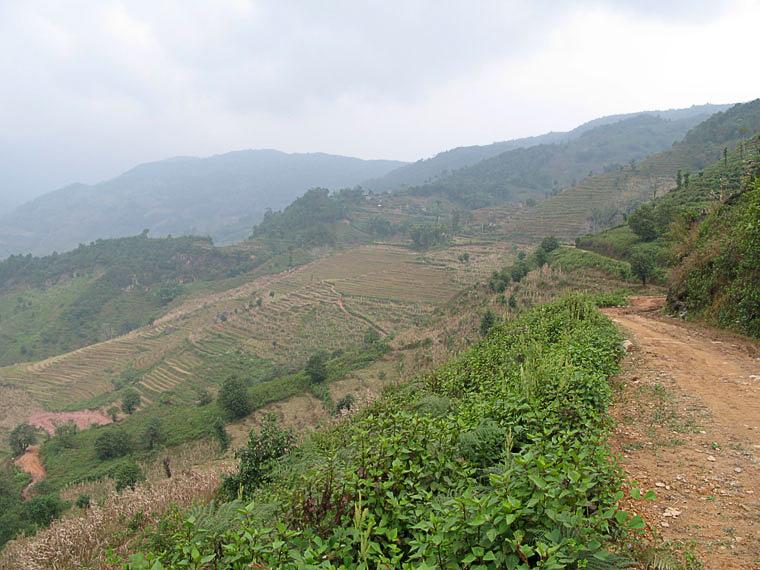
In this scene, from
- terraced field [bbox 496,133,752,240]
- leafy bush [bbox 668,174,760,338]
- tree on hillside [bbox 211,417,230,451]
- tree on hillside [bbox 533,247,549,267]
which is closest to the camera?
leafy bush [bbox 668,174,760,338]

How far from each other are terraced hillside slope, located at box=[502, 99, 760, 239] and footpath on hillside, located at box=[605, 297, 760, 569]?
213ft

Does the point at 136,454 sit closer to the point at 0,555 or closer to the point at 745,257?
the point at 0,555

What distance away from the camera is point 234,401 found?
22.9 m

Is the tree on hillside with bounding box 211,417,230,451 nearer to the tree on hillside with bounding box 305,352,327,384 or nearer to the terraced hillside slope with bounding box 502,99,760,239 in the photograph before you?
the tree on hillside with bounding box 305,352,327,384

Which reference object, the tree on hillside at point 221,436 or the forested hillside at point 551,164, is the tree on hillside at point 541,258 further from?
the forested hillside at point 551,164

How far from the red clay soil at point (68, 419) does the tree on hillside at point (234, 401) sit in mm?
14117

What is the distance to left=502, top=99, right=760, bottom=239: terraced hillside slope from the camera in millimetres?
68438

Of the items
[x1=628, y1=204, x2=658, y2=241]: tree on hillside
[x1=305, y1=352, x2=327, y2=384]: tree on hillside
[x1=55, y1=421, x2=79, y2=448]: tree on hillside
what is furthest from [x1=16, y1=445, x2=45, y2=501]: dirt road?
[x1=628, y1=204, x2=658, y2=241]: tree on hillside

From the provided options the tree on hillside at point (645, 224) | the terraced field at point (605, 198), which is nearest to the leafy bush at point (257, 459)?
the tree on hillside at point (645, 224)

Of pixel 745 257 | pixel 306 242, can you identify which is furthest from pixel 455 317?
pixel 306 242

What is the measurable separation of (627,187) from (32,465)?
86.4 m

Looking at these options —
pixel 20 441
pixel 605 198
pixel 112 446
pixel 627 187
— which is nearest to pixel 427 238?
pixel 605 198

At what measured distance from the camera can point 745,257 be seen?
8.64 m

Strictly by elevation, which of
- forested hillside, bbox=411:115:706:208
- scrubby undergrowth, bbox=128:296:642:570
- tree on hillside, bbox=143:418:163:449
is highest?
forested hillside, bbox=411:115:706:208
